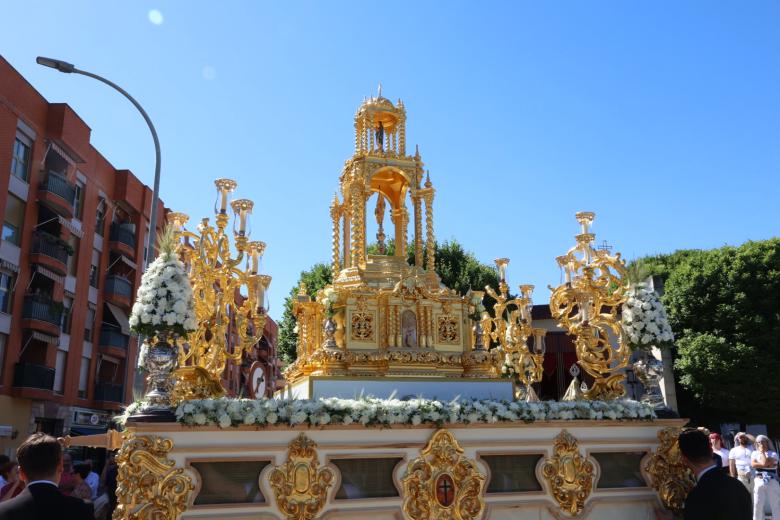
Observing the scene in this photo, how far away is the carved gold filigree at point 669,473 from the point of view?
28.9ft

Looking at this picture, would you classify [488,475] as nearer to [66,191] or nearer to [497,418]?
[497,418]

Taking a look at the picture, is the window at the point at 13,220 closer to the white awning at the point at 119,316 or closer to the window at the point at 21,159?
the window at the point at 21,159

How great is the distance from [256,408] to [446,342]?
5.26 metres

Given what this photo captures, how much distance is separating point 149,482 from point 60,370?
86.1ft

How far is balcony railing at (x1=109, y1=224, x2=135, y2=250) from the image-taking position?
114ft

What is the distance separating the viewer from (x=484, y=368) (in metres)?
11.9

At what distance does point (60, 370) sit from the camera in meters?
29.7

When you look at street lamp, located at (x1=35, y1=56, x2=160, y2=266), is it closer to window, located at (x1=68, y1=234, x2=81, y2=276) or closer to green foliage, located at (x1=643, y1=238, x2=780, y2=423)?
window, located at (x1=68, y1=234, x2=81, y2=276)

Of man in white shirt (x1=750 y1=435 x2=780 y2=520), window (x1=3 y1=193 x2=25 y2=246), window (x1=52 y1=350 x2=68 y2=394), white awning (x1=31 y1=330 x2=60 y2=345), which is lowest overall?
man in white shirt (x1=750 y1=435 x2=780 y2=520)

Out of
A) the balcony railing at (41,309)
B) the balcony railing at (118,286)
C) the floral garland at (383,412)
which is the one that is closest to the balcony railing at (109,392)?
the balcony railing at (118,286)

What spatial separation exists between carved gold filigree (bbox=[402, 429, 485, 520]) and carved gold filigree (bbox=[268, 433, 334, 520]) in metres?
1.07

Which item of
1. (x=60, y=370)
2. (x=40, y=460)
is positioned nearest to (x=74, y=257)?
(x=60, y=370)

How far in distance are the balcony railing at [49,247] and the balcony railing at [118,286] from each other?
455 cm

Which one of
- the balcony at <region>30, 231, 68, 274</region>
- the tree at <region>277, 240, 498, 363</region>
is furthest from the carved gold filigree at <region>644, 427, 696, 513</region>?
the balcony at <region>30, 231, 68, 274</region>
